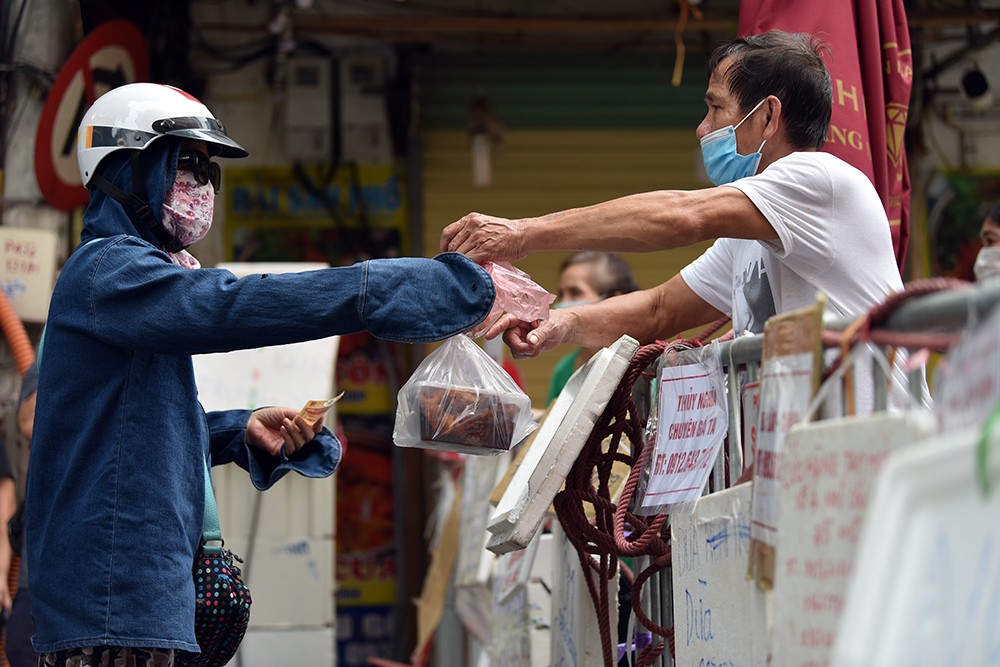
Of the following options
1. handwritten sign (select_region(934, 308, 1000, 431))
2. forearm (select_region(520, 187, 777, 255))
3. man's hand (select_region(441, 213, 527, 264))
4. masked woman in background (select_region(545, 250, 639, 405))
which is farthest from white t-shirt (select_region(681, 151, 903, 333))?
masked woman in background (select_region(545, 250, 639, 405))

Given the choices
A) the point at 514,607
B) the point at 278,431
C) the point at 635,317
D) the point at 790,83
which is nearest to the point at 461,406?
the point at 278,431

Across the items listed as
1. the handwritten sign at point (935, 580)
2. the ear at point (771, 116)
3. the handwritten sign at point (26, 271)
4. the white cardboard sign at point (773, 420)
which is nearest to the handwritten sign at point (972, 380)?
the handwritten sign at point (935, 580)

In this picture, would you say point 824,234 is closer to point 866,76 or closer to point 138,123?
point 866,76

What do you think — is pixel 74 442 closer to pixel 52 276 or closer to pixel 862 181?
pixel 862 181

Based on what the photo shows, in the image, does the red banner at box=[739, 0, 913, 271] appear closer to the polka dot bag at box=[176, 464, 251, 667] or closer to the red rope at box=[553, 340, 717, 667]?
the red rope at box=[553, 340, 717, 667]

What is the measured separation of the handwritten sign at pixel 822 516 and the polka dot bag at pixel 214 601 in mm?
1498

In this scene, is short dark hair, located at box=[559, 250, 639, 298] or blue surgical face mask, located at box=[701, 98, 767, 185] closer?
blue surgical face mask, located at box=[701, 98, 767, 185]

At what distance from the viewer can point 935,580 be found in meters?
1.34

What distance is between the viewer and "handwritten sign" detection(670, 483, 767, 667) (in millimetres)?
2271

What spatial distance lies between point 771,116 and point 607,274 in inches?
115

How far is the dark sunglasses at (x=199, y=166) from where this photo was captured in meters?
2.92

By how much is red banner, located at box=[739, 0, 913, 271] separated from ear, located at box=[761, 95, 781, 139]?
37cm

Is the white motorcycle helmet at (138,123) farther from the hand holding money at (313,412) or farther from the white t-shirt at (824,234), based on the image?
the white t-shirt at (824,234)

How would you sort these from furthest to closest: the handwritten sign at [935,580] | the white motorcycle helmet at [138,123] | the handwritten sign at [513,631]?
the handwritten sign at [513,631] < the white motorcycle helmet at [138,123] < the handwritten sign at [935,580]
